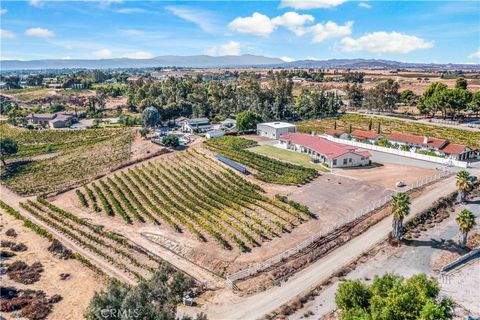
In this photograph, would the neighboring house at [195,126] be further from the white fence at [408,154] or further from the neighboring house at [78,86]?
the neighboring house at [78,86]

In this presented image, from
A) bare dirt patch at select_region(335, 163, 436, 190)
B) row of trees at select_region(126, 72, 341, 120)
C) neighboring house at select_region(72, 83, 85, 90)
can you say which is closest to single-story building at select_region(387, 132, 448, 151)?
bare dirt patch at select_region(335, 163, 436, 190)

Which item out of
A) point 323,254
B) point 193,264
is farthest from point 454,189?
point 193,264

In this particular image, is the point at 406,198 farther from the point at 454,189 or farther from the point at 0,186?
the point at 0,186

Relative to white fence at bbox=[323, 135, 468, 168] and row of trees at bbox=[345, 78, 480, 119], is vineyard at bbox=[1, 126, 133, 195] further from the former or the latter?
row of trees at bbox=[345, 78, 480, 119]

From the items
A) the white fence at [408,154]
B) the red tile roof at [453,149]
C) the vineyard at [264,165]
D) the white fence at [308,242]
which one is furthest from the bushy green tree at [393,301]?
the red tile roof at [453,149]

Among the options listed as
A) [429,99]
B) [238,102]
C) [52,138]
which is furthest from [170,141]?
[429,99]

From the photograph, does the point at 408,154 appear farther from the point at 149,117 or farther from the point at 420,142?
the point at 149,117
